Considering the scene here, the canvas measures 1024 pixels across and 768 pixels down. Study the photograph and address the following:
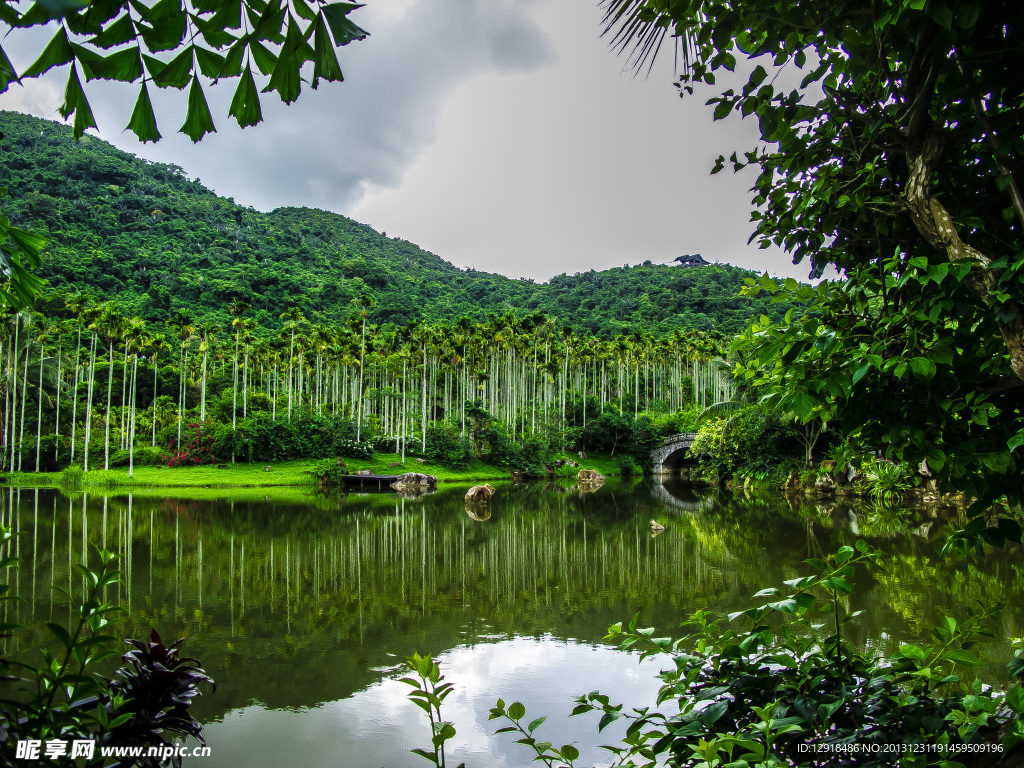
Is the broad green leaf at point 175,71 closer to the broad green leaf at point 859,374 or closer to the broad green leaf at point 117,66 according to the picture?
the broad green leaf at point 117,66

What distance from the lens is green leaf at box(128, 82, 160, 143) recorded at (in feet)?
4.26

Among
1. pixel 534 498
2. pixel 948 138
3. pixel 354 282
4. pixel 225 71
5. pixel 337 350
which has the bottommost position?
pixel 534 498

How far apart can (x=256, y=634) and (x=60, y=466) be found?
132 ft

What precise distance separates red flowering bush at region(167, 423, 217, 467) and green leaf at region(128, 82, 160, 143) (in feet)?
138

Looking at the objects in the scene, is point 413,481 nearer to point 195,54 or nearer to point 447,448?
point 447,448

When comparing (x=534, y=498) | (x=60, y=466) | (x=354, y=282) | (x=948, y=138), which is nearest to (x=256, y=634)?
(x=948, y=138)

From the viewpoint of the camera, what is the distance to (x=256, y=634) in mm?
7477

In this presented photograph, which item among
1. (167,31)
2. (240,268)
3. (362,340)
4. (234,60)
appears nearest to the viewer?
(167,31)

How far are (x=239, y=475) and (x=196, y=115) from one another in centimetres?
3967

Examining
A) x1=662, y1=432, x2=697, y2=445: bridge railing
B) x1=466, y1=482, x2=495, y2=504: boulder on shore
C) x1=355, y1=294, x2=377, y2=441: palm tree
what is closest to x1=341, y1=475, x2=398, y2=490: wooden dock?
x1=355, y1=294, x2=377, y2=441: palm tree

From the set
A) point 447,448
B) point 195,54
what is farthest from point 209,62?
point 447,448

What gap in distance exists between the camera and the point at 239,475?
36688mm

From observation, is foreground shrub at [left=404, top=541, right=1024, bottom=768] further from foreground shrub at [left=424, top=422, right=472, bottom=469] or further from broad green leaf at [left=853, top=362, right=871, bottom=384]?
foreground shrub at [left=424, top=422, right=472, bottom=469]

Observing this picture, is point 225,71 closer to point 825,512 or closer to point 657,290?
point 825,512
